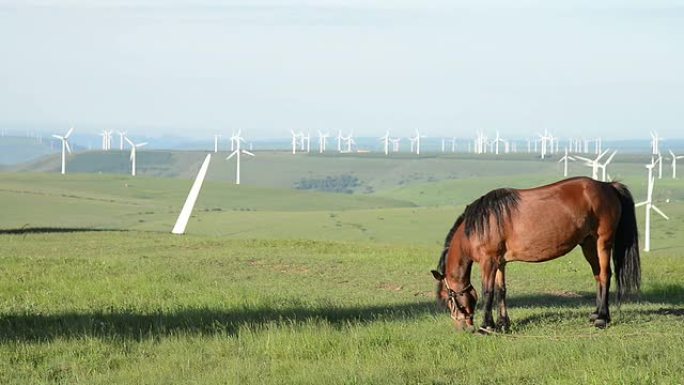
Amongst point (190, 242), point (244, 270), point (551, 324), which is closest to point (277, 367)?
point (551, 324)

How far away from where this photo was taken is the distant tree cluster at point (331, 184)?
181 metres

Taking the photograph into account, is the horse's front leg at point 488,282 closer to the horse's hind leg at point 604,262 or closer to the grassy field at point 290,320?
the grassy field at point 290,320

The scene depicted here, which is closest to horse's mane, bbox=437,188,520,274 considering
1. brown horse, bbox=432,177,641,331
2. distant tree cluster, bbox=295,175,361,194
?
brown horse, bbox=432,177,641,331

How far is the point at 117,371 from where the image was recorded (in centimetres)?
1166

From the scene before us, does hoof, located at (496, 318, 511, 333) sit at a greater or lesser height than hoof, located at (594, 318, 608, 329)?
lesser

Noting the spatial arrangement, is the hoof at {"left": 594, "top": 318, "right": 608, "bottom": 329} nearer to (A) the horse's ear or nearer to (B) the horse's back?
(B) the horse's back

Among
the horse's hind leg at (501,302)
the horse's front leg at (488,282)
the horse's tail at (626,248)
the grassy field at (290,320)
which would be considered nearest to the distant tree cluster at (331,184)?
the grassy field at (290,320)

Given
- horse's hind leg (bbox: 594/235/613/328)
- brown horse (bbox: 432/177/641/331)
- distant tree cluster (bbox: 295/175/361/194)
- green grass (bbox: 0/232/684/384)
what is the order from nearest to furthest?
green grass (bbox: 0/232/684/384) < brown horse (bbox: 432/177/641/331) < horse's hind leg (bbox: 594/235/613/328) < distant tree cluster (bbox: 295/175/361/194)

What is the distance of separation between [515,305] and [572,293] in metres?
3.12

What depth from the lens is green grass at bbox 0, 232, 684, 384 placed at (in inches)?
430

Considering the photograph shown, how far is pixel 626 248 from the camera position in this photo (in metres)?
14.8

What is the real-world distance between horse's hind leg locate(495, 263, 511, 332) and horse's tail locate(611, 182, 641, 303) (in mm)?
1543

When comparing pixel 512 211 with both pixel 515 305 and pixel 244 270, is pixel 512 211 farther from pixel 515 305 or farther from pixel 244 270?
pixel 244 270

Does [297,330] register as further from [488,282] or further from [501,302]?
[501,302]
